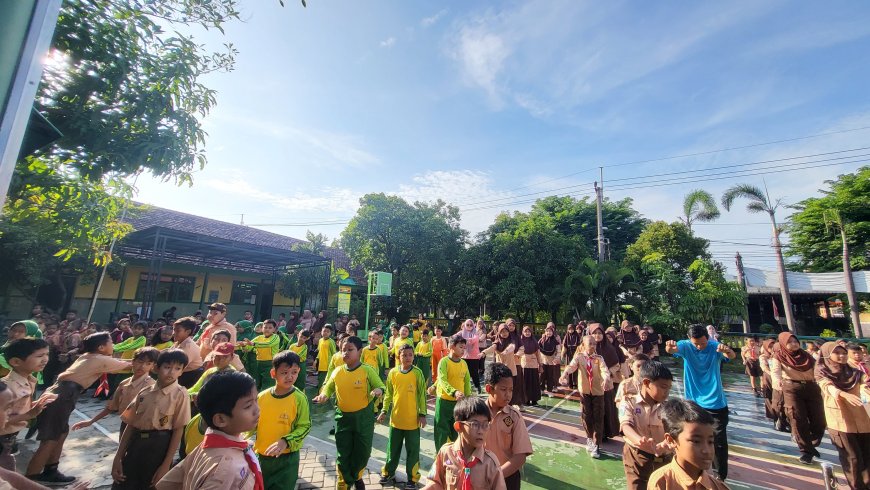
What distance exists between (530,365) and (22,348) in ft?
26.3

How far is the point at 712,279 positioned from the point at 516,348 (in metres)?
11.7

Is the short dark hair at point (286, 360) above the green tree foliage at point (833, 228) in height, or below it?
below

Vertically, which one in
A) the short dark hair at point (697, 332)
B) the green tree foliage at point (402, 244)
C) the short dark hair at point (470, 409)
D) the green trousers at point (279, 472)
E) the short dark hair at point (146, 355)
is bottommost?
the green trousers at point (279, 472)

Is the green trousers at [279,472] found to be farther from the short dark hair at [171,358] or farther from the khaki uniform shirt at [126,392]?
the khaki uniform shirt at [126,392]

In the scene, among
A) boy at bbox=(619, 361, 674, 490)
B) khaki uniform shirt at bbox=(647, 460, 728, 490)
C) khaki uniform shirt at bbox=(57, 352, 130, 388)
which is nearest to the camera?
khaki uniform shirt at bbox=(647, 460, 728, 490)

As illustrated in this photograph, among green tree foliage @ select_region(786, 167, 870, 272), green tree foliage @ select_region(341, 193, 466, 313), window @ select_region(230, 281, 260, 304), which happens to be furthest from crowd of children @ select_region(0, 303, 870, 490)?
green tree foliage @ select_region(786, 167, 870, 272)

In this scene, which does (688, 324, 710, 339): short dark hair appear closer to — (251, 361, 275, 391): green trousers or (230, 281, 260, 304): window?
(251, 361, 275, 391): green trousers

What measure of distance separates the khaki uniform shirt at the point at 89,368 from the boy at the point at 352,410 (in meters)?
2.20

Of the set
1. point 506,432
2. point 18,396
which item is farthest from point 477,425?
point 18,396

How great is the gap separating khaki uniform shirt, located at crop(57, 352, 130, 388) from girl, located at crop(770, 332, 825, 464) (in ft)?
28.8

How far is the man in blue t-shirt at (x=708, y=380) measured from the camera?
15.0 ft

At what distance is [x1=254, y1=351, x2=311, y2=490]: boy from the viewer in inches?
130

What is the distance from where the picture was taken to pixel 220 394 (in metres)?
2.07

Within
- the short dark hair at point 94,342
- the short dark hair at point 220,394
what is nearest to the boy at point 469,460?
the short dark hair at point 220,394
